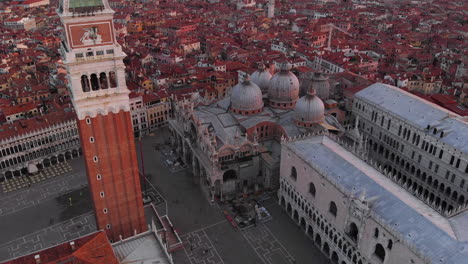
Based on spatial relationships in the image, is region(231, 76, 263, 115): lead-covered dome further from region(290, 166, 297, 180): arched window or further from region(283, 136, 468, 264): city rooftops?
region(290, 166, 297, 180): arched window

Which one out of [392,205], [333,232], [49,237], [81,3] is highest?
[81,3]

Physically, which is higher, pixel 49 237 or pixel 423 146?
pixel 423 146

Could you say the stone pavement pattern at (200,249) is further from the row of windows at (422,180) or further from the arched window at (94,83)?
the row of windows at (422,180)

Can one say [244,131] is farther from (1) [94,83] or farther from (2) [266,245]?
(1) [94,83]

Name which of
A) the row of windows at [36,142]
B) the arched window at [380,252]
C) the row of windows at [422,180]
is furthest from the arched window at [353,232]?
the row of windows at [36,142]

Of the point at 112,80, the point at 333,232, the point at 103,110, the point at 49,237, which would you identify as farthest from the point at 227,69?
the point at 103,110

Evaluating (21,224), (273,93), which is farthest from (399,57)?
(21,224)

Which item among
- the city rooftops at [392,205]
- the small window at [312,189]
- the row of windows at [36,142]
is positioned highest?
the city rooftops at [392,205]

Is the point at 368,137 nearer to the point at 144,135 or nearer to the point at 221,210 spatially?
the point at 221,210
